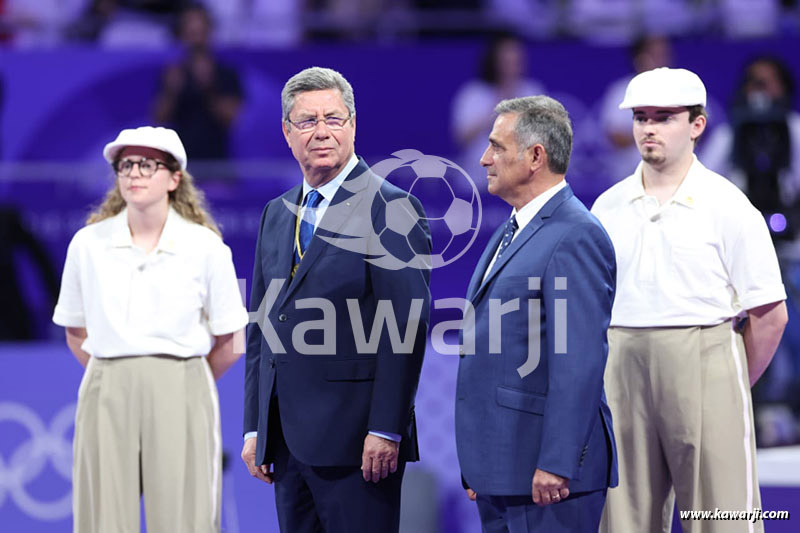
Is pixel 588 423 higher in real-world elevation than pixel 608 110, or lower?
lower

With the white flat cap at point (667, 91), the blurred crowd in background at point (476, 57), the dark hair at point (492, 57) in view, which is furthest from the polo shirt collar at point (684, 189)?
the dark hair at point (492, 57)

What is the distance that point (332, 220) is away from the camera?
3.31 m

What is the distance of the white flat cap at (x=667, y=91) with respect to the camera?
11.4 ft

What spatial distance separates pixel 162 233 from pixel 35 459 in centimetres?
167

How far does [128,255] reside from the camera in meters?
3.76

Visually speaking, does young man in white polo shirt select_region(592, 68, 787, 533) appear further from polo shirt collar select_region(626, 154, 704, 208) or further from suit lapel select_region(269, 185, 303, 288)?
suit lapel select_region(269, 185, 303, 288)

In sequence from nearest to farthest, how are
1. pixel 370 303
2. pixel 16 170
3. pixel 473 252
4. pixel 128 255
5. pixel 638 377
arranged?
pixel 370 303
pixel 638 377
pixel 128 255
pixel 473 252
pixel 16 170

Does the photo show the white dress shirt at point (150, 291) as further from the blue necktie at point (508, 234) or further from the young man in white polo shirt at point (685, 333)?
the young man in white polo shirt at point (685, 333)

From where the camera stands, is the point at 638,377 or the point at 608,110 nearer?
the point at 638,377

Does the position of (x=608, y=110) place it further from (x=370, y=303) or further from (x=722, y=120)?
(x=370, y=303)

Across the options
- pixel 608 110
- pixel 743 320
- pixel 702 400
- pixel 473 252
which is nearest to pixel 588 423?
pixel 702 400

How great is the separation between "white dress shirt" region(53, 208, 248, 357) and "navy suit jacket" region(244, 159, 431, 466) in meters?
0.47

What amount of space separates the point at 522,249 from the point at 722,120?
14.8 ft

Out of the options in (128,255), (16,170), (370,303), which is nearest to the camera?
(370,303)
